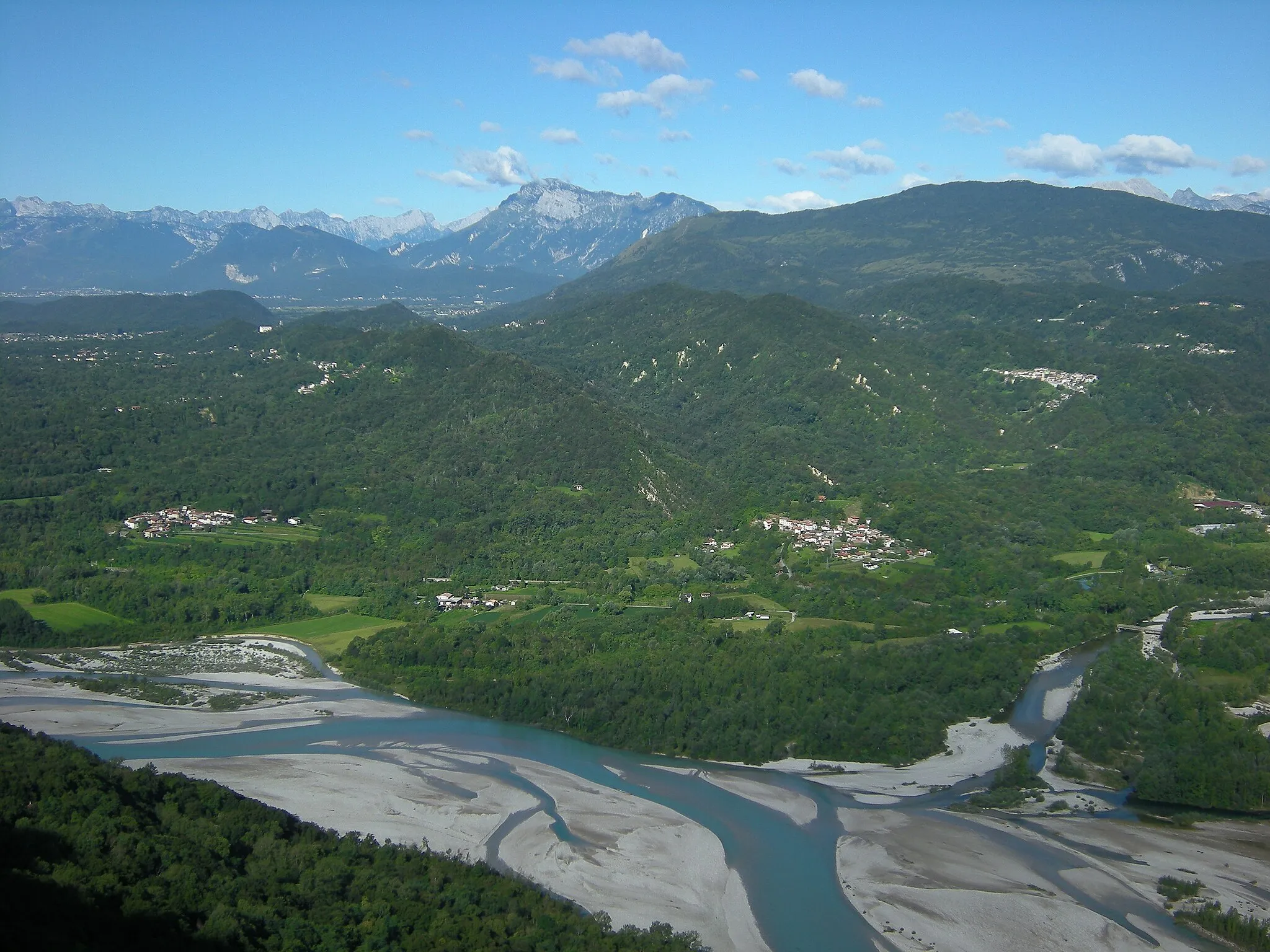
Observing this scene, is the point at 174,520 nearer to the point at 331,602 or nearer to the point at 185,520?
the point at 185,520

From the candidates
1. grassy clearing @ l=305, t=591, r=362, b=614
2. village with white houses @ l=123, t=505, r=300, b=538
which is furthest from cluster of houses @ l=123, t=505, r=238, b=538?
grassy clearing @ l=305, t=591, r=362, b=614

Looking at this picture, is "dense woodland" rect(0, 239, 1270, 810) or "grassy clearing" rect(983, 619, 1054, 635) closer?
"dense woodland" rect(0, 239, 1270, 810)

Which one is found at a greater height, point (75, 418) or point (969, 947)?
point (75, 418)

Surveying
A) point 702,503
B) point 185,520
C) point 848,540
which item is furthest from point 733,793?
point 185,520

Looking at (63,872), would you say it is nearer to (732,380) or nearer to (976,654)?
(976,654)

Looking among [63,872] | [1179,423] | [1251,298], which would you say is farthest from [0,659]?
[1251,298]

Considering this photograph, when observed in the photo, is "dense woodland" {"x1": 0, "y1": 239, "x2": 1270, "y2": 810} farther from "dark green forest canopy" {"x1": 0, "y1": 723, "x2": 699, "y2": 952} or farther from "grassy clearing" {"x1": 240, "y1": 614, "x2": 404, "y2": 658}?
"dark green forest canopy" {"x1": 0, "y1": 723, "x2": 699, "y2": 952}
